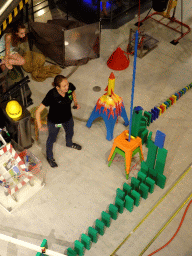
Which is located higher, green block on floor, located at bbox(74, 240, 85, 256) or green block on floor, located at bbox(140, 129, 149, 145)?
green block on floor, located at bbox(140, 129, 149, 145)

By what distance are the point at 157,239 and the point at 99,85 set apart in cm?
314

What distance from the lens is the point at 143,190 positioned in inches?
207

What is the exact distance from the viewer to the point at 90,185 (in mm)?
5555

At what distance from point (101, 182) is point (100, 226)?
34.0 inches

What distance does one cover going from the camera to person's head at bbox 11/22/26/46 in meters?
6.21

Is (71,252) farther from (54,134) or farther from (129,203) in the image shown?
(54,134)

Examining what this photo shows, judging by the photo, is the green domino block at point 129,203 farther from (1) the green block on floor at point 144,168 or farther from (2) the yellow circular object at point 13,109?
(2) the yellow circular object at point 13,109

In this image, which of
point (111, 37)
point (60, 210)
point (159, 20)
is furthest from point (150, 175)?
point (159, 20)

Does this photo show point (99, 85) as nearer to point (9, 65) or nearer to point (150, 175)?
point (9, 65)

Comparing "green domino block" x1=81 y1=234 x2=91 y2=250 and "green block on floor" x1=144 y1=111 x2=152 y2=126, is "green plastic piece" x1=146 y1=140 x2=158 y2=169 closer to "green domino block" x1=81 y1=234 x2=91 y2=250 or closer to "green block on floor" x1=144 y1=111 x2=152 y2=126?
"green block on floor" x1=144 y1=111 x2=152 y2=126

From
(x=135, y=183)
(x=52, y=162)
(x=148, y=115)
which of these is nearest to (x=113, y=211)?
(x=135, y=183)

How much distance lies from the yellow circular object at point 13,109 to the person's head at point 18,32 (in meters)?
1.37

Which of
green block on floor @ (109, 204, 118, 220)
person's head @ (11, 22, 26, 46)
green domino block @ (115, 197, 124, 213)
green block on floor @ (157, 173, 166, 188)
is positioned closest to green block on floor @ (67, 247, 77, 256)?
green block on floor @ (109, 204, 118, 220)

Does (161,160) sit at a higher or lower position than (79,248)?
higher
